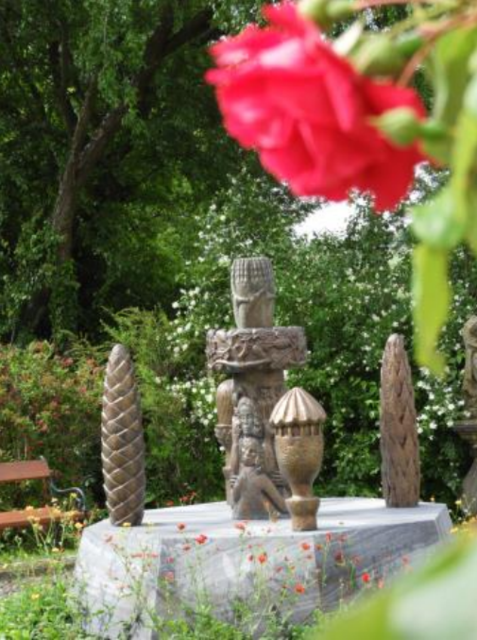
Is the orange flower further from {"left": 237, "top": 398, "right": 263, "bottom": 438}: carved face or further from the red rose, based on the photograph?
the red rose

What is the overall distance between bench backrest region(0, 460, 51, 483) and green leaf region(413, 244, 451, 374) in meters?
10.4

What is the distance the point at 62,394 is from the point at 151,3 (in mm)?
4314

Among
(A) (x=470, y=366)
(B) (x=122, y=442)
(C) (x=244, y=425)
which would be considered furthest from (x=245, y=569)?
(A) (x=470, y=366)

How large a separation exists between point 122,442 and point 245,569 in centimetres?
107

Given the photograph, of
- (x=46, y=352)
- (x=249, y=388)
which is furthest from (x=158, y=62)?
(x=249, y=388)

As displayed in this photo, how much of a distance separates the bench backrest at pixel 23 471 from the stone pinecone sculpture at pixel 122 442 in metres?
3.83

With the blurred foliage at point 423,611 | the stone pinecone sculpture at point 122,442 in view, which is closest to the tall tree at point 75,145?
the stone pinecone sculpture at point 122,442

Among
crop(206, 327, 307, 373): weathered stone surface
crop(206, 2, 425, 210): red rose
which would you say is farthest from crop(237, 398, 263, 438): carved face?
crop(206, 2, 425, 210): red rose

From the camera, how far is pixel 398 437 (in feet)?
24.8

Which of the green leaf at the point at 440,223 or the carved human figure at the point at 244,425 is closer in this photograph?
the green leaf at the point at 440,223

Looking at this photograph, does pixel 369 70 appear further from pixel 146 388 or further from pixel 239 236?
pixel 239 236

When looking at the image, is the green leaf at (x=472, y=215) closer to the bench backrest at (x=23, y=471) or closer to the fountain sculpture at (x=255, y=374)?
the fountain sculpture at (x=255, y=374)

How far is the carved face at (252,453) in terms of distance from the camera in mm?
7566

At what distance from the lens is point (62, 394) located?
12273 millimetres
